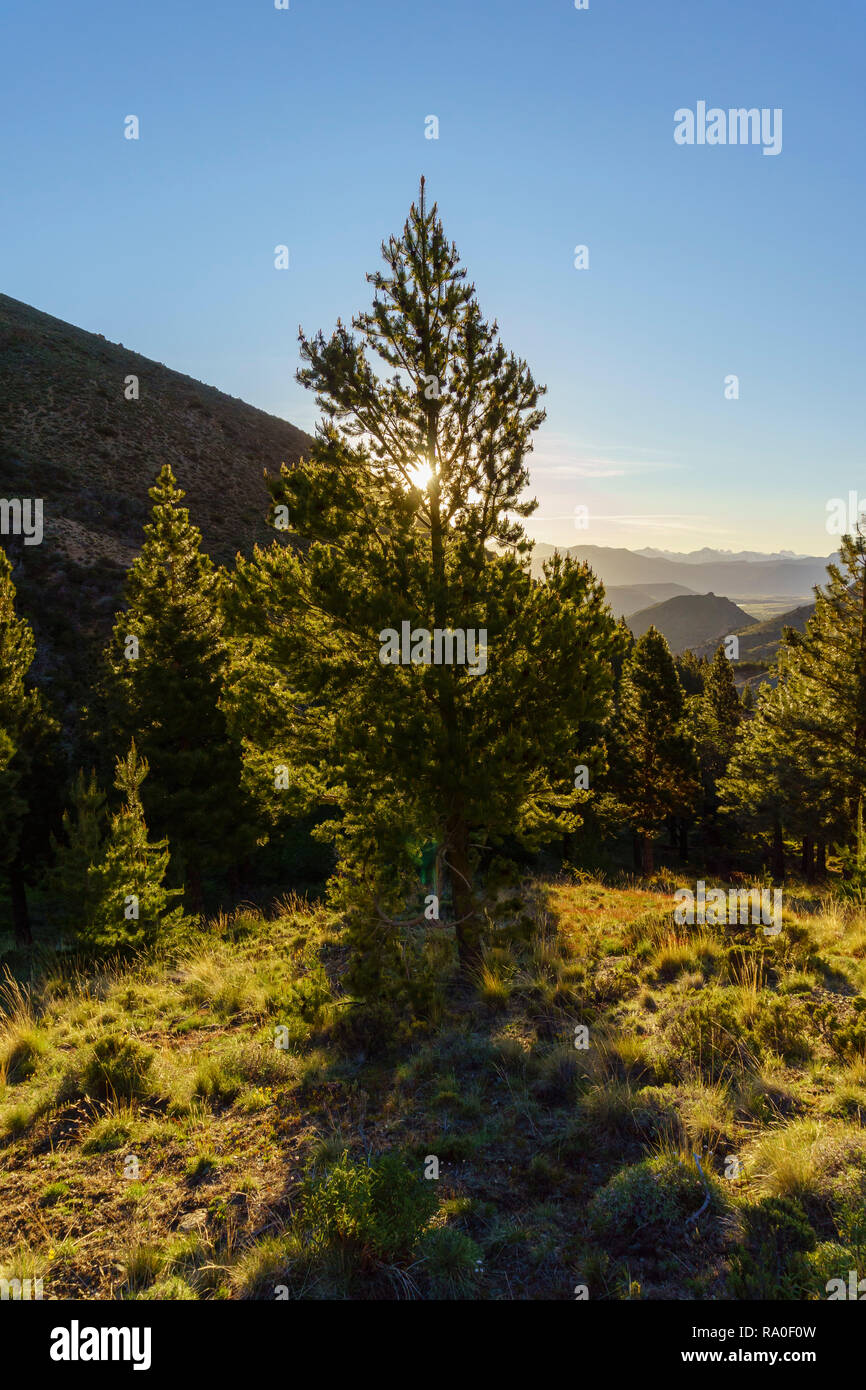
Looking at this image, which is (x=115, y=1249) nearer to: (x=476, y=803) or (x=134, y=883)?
(x=476, y=803)

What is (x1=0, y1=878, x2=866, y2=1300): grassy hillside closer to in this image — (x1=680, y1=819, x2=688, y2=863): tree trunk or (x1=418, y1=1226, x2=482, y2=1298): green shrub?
(x1=418, y1=1226, x2=482, y2=1298): green shrub

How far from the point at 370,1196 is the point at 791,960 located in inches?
255

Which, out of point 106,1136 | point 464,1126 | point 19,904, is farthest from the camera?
point 19,904

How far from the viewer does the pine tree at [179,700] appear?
2005 centimetres

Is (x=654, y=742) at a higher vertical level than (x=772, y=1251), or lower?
higher

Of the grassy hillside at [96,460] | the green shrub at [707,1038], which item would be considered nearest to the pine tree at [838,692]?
the green shrub at [707,1038]

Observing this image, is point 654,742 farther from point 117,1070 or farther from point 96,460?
point 96,460

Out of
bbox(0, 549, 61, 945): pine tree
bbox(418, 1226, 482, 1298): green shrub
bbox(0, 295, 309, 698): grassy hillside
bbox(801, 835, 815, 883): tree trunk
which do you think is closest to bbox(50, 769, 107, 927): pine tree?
bbox(0, 549, 61, 945): pine tree

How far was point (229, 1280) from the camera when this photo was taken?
4.50 metres

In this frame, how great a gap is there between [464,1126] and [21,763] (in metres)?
21.3

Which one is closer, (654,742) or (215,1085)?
(215,1085)

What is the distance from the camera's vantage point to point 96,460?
54.5m

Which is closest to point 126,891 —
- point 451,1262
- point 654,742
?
point 451,1262

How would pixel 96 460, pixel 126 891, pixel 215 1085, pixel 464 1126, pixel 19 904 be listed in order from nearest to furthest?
1. pixel 464 1126
2. pixel 215 1085
3. pixel 126 891
4. pixel 19 904
5. pixel 96 460
